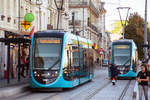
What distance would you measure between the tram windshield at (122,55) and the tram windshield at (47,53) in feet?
43.3

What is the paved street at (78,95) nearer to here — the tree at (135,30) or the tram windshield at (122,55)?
the tram windshield at (122,55)

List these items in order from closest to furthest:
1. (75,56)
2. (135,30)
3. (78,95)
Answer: (78,95) < (75,56) < (135,30)

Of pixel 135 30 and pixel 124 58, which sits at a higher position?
pixel 135 30

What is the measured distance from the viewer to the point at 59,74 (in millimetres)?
22328

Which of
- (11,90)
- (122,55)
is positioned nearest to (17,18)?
(122,55)

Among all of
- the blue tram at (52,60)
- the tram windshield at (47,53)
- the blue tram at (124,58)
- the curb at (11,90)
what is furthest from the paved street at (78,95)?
the blue tram at (124,58)

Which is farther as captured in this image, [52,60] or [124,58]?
[124,58]

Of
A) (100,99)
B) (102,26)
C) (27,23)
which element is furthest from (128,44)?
(102,26)

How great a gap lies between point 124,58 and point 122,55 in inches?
11.1

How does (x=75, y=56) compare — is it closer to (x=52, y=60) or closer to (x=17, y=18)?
(x=52, y=60)

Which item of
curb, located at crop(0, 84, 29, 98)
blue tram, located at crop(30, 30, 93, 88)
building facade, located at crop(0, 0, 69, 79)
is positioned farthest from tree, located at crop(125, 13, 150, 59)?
curb, located at crop(0, 84, 29, 98)

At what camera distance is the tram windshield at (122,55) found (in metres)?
35.4

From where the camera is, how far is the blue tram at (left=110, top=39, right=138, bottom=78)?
3534 cm

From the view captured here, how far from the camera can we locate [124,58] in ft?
116
